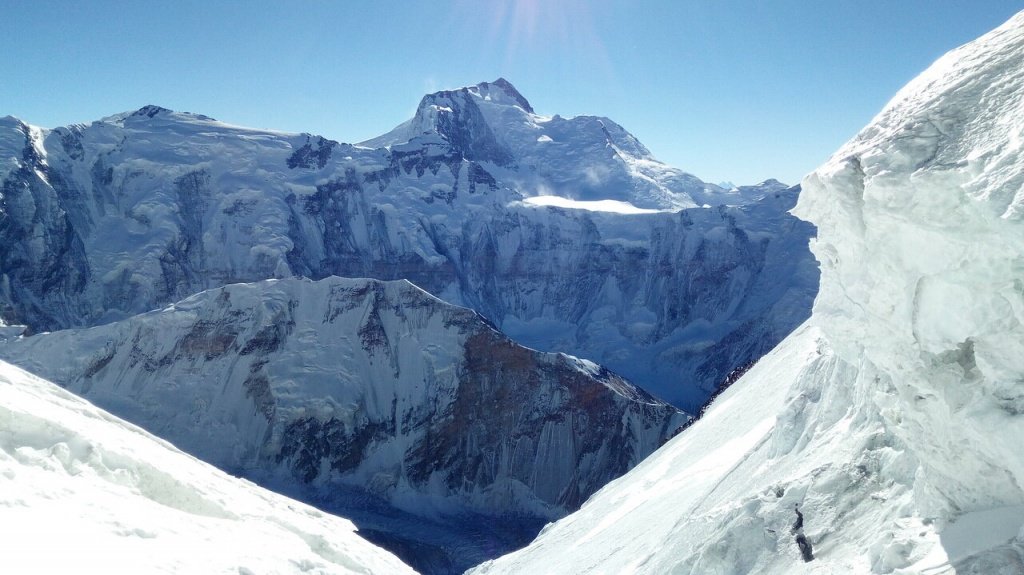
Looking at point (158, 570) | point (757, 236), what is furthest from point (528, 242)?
point (158, 570)

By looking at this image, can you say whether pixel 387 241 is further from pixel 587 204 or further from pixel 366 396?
pixel 366 396

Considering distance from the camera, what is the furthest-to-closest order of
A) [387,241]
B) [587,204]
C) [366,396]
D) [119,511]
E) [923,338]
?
[587,204] → [387,241] → [366,396] → [119,511] → [923,338]

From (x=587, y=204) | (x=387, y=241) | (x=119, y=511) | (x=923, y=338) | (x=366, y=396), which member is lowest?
(x=366, y=396)

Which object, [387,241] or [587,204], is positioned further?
[587,204]

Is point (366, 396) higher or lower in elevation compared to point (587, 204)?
lower

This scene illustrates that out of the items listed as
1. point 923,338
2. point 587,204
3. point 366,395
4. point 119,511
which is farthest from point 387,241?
point 923,338

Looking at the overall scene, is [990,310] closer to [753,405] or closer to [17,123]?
[753,405]

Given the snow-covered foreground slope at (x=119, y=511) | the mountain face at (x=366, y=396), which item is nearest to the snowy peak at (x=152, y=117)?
the mountain face at (x=366, y=396)
